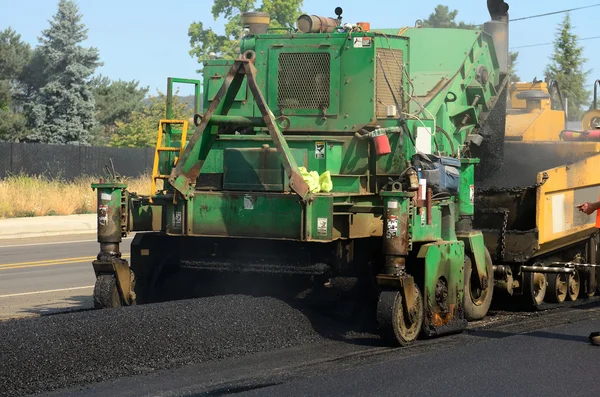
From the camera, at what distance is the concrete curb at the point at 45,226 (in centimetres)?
2372

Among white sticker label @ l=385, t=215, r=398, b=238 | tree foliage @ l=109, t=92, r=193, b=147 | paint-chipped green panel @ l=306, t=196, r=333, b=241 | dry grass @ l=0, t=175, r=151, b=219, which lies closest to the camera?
white sticker label @ l=385, t=215, r=398, b=238

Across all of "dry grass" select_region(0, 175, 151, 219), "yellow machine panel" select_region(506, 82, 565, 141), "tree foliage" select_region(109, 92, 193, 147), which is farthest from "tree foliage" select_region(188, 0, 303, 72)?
"yellow machine panel" select_region(506, 82, 565, 141)

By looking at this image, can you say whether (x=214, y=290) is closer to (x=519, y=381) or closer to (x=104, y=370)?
(x=104, y=370)

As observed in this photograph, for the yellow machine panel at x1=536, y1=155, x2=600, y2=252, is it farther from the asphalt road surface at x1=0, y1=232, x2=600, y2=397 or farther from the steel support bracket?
the steel support bracket

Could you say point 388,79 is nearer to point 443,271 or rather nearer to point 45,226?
point 443,271

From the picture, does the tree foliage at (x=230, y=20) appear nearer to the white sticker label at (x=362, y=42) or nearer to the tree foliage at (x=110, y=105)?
the tree foliage at (x=110, y=105)

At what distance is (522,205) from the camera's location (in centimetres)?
1214

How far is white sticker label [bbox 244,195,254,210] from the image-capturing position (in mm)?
9469

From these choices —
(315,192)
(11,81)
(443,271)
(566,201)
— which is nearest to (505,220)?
(566,201)

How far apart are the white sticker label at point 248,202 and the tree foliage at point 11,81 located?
122 feet

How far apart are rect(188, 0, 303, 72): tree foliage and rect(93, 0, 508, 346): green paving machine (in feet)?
114

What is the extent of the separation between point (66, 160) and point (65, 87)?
38.0 ft

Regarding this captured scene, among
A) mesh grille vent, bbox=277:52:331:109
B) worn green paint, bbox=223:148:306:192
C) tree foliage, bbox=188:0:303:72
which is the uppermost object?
tree foliage, bbox=188:0:303:72

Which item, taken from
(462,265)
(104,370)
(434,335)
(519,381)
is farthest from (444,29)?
(104,370)
